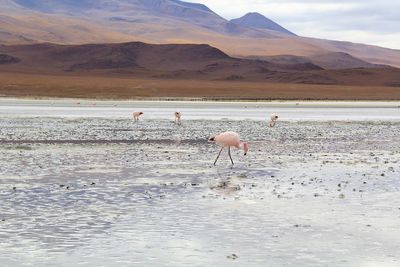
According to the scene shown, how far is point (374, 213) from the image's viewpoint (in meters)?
12.0

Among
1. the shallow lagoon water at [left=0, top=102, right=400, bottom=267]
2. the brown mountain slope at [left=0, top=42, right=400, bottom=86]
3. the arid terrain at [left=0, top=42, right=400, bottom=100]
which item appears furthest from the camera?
the brown mountain slope at [left=0, top=42, right=400, bottom=86]

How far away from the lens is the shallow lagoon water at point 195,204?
920cm

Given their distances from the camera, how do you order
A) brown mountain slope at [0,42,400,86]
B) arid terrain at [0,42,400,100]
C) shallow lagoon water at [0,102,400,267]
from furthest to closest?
brown mountain slope at [0,42,400,86] < arid terrain at [0,42,400,100] < shallow lagoon water at [0,102,400,267]

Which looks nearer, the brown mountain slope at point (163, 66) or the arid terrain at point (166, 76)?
the arid terrain at point (166, 76)

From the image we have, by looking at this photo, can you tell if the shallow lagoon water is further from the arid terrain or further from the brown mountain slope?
the brown mountain slope

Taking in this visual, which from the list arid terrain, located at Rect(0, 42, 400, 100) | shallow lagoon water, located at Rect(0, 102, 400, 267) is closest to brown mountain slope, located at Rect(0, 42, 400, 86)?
arid terrain, located at Rect(0, 42, 400, 100)

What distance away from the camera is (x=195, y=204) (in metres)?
12.7

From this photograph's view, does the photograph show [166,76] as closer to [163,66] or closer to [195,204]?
[163,66]

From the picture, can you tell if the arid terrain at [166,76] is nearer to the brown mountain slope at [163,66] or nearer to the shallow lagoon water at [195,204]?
the brown mountain slope at [163,66]

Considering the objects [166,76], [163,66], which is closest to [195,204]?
[166,76]

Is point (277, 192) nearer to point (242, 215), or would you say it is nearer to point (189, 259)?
point (242, 215)

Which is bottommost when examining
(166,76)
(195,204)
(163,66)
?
(195,204)

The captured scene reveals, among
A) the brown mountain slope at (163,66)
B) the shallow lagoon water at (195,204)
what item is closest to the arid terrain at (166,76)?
the brown mountain slope at (163,66)

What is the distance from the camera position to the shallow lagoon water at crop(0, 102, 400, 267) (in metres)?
9.20
